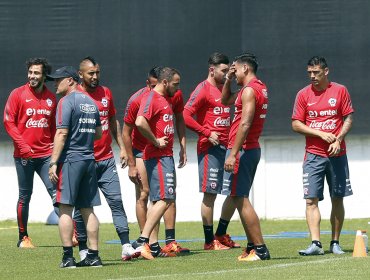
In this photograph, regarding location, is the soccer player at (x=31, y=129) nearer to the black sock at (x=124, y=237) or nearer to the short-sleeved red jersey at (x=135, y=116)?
the short-sleeved red jersey at (x=135, y=116)

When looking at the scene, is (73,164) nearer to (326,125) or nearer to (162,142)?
(162,142)

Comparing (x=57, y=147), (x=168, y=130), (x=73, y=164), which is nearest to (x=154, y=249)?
(x=168, y=130)

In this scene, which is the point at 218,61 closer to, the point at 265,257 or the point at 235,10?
the point at 265,257

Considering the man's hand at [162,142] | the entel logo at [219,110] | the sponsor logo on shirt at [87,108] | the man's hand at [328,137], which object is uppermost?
the entel logo at [219,110]

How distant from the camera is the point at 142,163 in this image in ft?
46.4

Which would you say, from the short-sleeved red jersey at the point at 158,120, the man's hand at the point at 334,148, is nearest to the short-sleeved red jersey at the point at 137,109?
the short-sleeved red jersey at the point at 158,120

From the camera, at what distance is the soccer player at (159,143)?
12906 mm

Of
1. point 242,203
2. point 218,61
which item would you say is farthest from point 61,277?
point 218,61

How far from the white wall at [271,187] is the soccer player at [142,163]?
5716 millimetres

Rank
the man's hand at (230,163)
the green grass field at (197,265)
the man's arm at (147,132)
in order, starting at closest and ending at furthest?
the green grass field at (197,265), the man's hand at (230,163), the man's arm at (147,132)

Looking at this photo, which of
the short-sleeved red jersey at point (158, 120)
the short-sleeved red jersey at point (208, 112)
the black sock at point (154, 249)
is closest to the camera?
the short-sleeved red jersey at point (158, 120)

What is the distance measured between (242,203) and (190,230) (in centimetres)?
619

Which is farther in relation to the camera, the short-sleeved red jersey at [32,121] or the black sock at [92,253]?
the short-sleeved red jersey at [32,121]

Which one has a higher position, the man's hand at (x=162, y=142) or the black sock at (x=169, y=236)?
the man's hand at (x=162, y=142)
